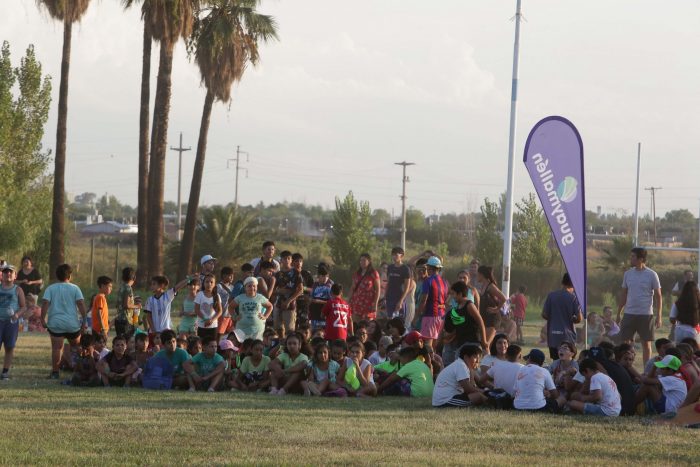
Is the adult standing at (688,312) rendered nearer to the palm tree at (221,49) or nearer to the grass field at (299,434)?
the grass field at (299,434)

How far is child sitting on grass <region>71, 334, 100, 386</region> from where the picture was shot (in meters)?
14.9

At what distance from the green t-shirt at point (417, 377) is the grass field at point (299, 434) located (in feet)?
1.86

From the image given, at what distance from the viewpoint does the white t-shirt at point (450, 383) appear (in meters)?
12.7

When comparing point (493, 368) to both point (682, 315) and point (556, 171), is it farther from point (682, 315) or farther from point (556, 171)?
point (682, 315)

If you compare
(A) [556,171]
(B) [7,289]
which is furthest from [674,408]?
(B) [7,289]

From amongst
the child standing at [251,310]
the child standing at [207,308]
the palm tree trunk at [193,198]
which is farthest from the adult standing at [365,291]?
the palm tree trunk at [193,198]

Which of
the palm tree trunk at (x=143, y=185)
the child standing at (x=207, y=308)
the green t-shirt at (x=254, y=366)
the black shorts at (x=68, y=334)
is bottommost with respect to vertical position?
the green t-shirt at (x=254, y=366)

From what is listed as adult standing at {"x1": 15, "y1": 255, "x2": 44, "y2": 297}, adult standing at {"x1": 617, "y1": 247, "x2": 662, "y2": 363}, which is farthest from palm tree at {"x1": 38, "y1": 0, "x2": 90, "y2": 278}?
adult standing at {"x1": 617, "y1": 247, "x2": 662, "y2": 363}

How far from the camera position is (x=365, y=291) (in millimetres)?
18047

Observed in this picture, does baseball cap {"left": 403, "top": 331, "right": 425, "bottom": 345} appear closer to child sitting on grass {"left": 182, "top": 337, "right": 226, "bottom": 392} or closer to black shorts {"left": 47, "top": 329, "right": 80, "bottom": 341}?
child sitting on grass {"left": 182, "top": 337, "right": 226, "bottom": 392}

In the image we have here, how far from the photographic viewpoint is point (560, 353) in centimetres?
1377

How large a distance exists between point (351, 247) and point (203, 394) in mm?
41163

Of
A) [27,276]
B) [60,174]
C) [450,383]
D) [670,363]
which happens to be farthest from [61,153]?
[670,363]

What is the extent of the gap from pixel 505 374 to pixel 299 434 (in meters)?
3.36
